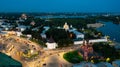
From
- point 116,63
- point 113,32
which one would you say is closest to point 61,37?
point 116,63

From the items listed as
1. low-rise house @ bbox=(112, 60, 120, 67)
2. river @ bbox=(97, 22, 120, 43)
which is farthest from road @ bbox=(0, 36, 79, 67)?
river @ bbox=(97, 22, 120, 43)

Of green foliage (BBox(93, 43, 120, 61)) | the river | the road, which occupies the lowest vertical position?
the river

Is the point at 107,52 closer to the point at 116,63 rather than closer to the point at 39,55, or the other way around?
the point at 116,63

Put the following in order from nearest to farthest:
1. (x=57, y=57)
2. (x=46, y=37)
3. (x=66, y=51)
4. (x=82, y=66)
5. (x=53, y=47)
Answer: (x=82, y=66) < (x=57, y=57) < (x=66, y=51) < (x=53, y=47) < (x=46, y=37)

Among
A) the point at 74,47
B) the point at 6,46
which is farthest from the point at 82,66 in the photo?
the point at 6,46

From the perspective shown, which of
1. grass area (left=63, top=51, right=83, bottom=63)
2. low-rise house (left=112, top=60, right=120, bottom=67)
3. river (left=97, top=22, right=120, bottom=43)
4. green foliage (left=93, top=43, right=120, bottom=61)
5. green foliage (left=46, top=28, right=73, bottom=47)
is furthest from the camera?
river (left=97, top=22, right=120, bottom=43)

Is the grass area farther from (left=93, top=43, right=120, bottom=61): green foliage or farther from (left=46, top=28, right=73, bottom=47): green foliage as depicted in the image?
(left=46, top=28, right=73, bottom=47): green foliage

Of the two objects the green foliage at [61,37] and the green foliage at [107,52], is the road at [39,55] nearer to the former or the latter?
the green foliage at [61,37]

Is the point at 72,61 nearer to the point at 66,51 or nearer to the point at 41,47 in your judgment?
the point at 66,51
